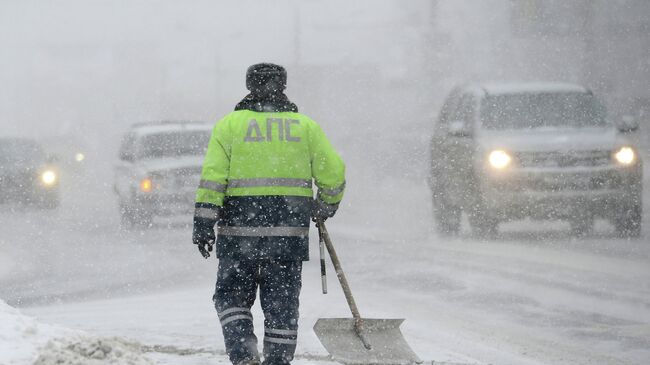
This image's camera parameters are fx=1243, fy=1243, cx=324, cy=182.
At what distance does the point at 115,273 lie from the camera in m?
11.6

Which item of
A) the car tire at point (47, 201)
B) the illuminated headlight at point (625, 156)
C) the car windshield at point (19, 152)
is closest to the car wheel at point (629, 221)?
the illuminated headlight at point (625, 156)

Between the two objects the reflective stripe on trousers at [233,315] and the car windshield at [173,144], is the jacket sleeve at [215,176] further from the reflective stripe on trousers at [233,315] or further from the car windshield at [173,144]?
the car windshield at [173,144]

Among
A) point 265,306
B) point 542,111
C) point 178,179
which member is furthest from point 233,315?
point 178,179

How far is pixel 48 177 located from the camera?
2341 centimetres

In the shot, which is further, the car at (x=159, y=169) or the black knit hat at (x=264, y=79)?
the car at (x=159, y=169)

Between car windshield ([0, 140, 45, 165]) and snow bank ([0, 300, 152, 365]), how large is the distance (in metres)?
18.4

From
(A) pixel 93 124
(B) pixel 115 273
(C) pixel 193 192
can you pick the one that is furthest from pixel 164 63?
(B) pixel 115 273

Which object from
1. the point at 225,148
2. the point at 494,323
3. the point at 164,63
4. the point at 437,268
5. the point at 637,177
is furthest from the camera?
the point at 164,63

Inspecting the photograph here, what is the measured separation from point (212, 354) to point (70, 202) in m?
22.6

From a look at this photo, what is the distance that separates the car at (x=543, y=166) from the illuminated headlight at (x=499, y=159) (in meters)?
0.01

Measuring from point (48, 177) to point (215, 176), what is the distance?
18816 millimetres

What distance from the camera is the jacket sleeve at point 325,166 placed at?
5.35 m

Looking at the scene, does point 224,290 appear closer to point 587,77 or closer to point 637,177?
point 637,177

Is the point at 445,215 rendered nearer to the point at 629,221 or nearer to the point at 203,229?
the point at 629,221
